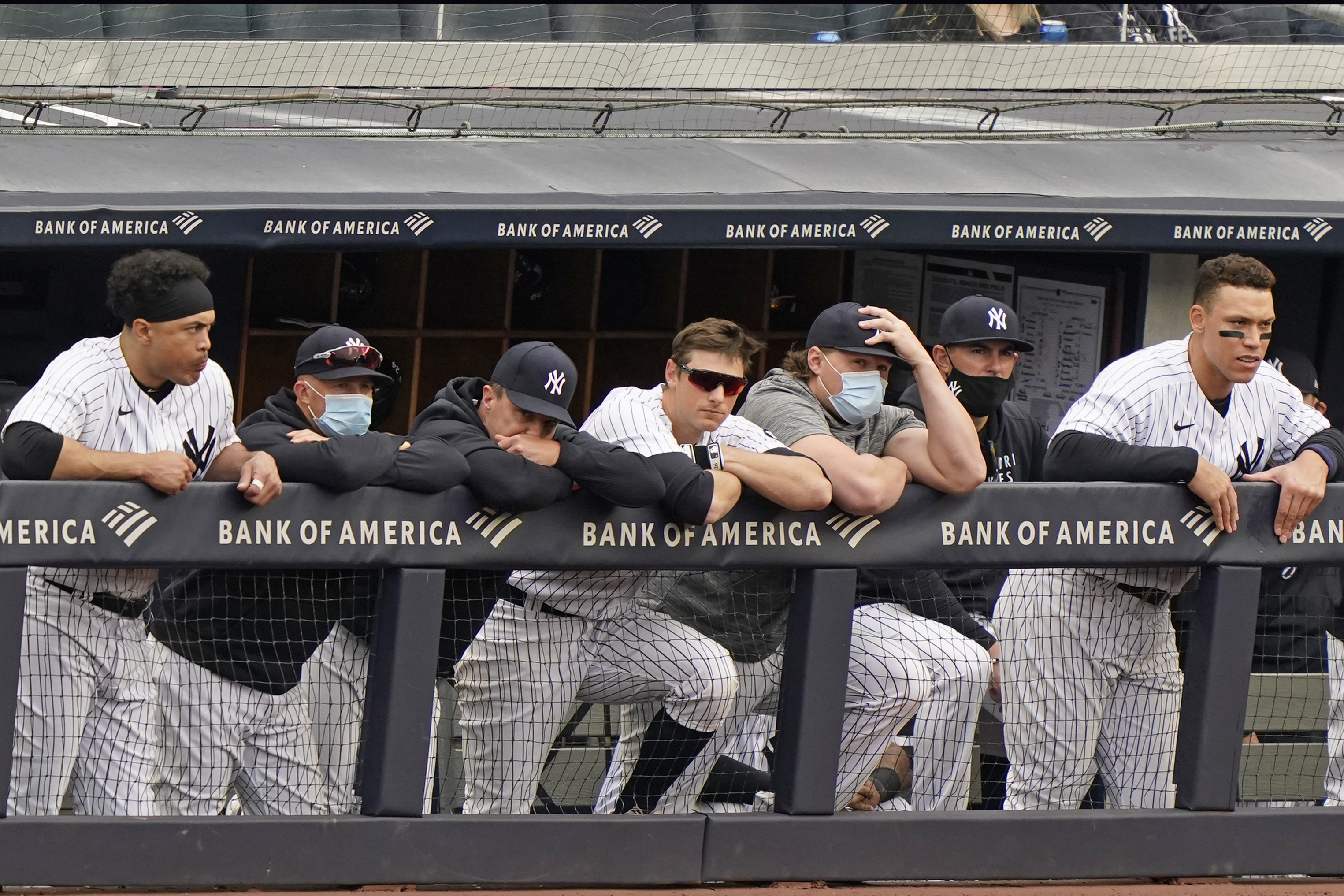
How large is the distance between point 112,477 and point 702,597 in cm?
126

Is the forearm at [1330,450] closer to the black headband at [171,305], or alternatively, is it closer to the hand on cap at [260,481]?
the hand on cap at [260,481]

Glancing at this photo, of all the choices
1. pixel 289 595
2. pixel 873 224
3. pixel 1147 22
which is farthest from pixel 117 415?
pixel 1147 22

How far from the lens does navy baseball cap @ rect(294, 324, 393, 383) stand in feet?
12.0

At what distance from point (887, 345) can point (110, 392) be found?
5.60ft

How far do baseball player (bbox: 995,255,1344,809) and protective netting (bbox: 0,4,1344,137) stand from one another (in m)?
3.67

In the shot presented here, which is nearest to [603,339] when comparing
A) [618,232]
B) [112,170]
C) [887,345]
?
[618,232]

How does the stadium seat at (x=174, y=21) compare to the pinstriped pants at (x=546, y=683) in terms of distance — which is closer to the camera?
the pinstriped pants at (x=546, y=683)

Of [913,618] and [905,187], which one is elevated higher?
[905,187]

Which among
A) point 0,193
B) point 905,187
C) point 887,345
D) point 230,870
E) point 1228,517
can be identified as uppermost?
point 905,187

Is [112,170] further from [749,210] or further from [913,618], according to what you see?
[913,618]

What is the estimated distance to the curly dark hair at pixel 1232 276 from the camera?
3.83m

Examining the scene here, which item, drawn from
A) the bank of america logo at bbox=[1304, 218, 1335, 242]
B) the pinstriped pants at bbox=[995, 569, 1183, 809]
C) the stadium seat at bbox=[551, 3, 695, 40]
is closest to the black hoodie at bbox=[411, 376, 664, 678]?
the pinstriped pants at bbox=[995, 569, 1183, 809]

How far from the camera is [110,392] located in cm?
343

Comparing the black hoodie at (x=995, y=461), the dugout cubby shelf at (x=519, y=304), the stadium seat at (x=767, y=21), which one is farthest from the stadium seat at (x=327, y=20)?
the black hoodie at (x=995, y=461)
